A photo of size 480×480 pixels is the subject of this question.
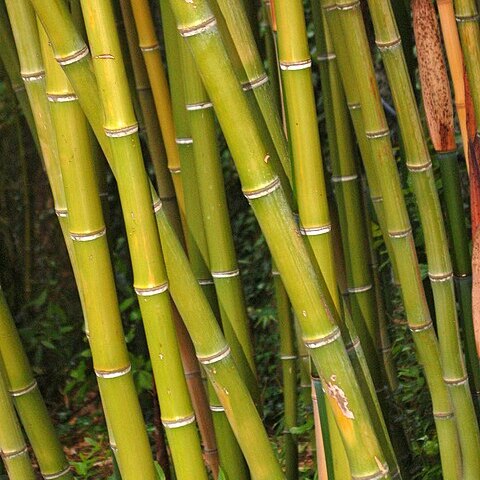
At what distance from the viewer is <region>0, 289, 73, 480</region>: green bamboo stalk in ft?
3.23

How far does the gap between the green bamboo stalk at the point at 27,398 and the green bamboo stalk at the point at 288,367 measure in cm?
43

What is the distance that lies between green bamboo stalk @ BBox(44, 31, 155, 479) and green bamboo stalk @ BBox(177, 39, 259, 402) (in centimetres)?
18

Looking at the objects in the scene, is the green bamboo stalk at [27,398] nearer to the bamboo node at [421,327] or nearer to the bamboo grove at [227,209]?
the bamboo grove at [227,209]

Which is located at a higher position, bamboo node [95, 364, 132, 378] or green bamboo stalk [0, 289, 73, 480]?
bamboo node [95, 364, 132, 378]

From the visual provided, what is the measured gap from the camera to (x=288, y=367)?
4.77 feet

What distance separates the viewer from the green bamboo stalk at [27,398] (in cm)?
99

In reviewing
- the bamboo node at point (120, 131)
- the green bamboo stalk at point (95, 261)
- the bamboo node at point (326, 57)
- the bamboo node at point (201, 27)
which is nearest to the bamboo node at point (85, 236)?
the green bamboo stalk at point (95, 261)

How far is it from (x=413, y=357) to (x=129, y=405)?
1.45m

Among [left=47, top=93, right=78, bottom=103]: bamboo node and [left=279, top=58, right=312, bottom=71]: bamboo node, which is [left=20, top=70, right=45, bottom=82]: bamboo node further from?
[left=279, top=58, right=312, bottom=71]: bamboo node

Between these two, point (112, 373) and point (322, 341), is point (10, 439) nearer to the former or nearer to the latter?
point (112, 373)

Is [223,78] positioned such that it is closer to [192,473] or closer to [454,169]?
[192,473]

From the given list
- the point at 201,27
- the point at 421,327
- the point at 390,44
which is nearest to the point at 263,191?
the point at 201,27

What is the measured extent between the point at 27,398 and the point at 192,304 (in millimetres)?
351

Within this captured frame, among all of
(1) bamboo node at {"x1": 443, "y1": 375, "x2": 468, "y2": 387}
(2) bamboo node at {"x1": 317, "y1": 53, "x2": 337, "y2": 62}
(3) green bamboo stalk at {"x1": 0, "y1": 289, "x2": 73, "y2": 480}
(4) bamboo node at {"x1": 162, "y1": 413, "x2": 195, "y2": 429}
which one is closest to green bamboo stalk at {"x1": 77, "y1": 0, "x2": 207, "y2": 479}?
(4) bamboo node at {"x1": 162, "y1": 413, "x2": 195, "y2": 429}
